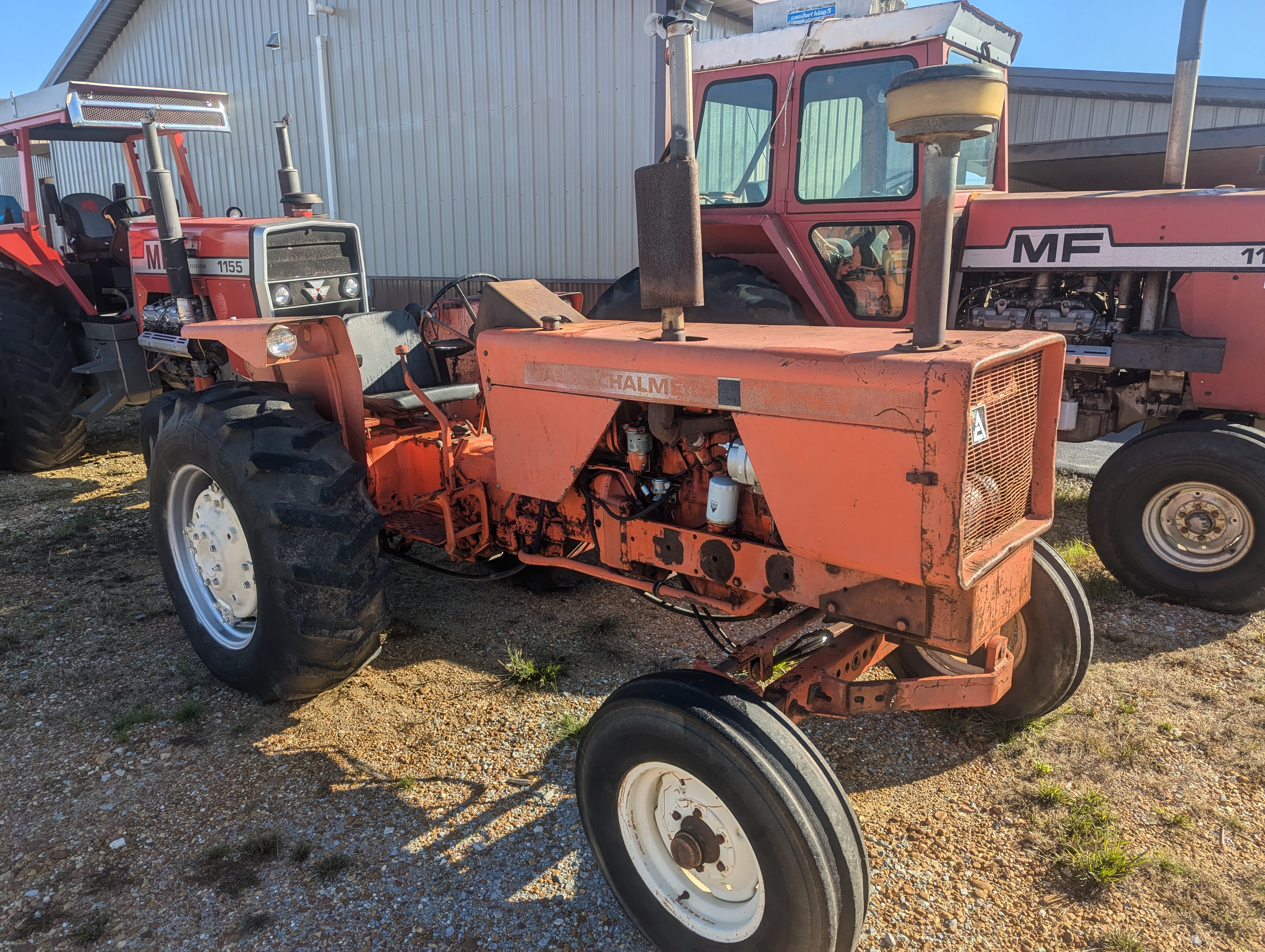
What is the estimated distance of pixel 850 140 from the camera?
4211mm

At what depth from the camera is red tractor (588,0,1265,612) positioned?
3934 millimetres

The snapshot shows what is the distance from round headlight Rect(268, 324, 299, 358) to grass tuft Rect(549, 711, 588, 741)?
5.39 ft

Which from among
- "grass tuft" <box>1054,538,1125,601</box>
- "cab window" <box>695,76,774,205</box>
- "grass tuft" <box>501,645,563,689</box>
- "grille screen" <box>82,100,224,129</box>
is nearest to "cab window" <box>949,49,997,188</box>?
"cab window" <box>695,76,774,205</box>

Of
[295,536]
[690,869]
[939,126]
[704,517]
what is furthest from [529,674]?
[939,126]

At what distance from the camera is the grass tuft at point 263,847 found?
2418mm

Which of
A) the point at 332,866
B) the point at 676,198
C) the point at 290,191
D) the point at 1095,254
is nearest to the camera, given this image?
the point at 676,198

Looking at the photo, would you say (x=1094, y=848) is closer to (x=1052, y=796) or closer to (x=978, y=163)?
(x=1052, y=796)

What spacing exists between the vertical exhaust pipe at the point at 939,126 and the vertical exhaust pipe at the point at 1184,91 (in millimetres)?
3169

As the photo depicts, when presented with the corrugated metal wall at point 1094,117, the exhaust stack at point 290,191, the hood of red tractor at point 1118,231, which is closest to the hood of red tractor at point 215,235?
the exhaust stack at point 290,191

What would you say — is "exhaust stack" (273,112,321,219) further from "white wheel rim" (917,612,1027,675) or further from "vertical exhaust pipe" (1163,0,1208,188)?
"vertical exhaust pipe" (1163,0,1208,188)

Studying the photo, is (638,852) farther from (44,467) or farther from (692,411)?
(44,467)

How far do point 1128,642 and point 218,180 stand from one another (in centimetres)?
1246

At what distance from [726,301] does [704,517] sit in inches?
72.4

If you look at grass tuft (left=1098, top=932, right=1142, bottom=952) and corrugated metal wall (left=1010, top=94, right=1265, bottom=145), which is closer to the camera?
grass tuft (left=1098, top=932, right=1142, bottom=952)
